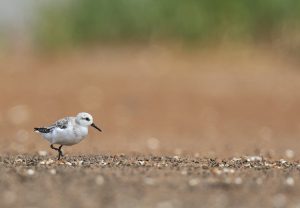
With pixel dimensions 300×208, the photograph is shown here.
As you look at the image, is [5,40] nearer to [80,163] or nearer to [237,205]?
[80,163]

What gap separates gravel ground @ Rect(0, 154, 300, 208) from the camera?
26.6 feet

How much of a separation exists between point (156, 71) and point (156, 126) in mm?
3454

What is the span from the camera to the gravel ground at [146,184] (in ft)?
26.6

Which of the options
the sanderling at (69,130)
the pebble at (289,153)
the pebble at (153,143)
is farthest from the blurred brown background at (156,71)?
the sanderling at (69,130)

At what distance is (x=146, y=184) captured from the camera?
28.5 feet

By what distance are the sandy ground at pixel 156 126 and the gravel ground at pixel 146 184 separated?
1 centimetres

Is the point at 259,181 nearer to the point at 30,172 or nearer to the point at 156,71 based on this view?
the point at 30,172

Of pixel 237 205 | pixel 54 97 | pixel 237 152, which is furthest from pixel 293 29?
pixel 237 205

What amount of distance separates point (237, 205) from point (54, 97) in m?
11.8

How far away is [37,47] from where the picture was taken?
904 inches

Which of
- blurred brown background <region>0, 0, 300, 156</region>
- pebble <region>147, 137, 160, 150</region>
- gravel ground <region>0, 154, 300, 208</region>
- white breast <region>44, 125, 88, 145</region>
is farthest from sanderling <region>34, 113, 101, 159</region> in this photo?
blurred brown background <region>0, 0, 300, 156</region>

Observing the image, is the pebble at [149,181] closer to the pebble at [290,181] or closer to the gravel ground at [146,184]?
the gravel ground at [146,184]

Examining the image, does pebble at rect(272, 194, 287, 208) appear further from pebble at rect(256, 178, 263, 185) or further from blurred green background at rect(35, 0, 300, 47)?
blurred green background at rect(35, 0, 300, 47)

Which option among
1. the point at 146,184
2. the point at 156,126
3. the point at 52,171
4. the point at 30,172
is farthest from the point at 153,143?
the point at 146,184
